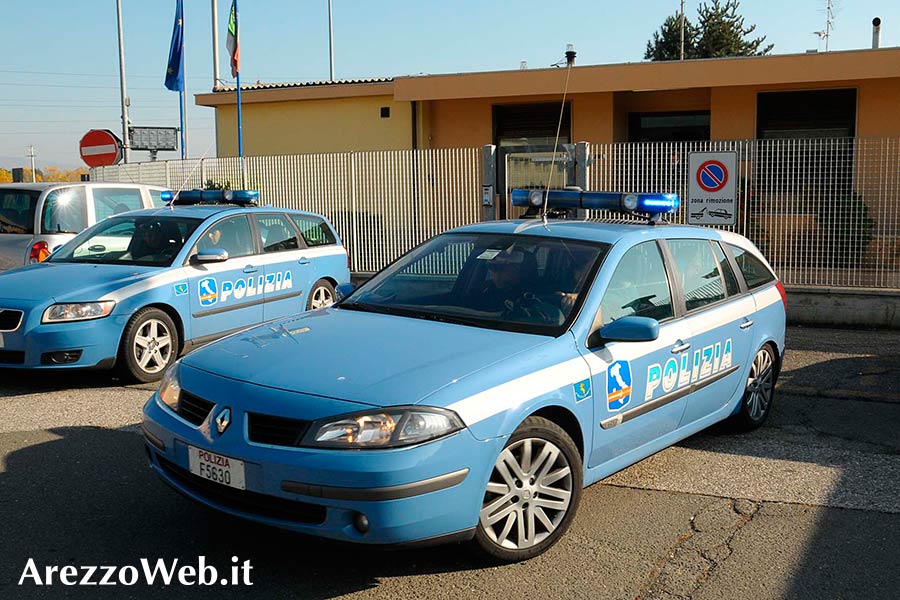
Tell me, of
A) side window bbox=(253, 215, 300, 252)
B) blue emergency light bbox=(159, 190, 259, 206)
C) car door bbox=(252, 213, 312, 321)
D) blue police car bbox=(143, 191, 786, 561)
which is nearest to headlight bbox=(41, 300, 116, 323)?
car door bbox=(252, 213, 312, 321)

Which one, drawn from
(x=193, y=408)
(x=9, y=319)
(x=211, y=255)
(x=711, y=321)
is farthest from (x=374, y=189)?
(x=193, y=408)

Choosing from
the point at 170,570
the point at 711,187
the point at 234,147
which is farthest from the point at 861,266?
the point at 234,147

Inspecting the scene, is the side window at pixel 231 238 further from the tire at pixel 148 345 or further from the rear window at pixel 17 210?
the rear window at pixel 17 210

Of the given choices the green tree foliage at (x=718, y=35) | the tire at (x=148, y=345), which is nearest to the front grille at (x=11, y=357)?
the tire at (x=148, y=345)

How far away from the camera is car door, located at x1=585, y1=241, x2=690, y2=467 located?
4492 millimetres

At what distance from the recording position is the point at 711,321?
547 cm

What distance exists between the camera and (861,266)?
10.8 metres

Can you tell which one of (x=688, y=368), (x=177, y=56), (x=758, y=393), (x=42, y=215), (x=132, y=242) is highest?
(x=177, y=56)

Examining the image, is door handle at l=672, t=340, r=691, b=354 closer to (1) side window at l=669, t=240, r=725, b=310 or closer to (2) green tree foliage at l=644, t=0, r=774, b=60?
(1) side window at l=669, t=240, r=725, b=310

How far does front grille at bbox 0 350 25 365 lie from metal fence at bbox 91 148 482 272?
22.7 feet

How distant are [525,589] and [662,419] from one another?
1560 millimetres

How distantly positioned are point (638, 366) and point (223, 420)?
2.11 metres

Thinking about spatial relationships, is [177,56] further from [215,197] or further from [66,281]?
[66,281]

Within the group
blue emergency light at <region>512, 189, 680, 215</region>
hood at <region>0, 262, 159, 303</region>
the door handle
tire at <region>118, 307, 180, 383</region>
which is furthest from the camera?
tire at <region>118, 307, 180, 383</region>
